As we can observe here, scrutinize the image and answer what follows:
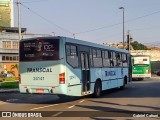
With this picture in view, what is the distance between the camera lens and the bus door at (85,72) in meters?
19.4


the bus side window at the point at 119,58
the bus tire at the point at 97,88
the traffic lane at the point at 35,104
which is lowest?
the traffic lane at the point at 35,104

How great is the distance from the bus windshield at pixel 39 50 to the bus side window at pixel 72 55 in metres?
0.66

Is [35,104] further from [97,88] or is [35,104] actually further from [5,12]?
[5,12]

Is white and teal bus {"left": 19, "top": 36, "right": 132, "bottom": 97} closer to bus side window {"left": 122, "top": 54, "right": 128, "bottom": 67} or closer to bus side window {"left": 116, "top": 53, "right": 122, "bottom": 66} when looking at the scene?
bus side window {"left": 116, "top": 53, "right": 122, "bottom": 66}

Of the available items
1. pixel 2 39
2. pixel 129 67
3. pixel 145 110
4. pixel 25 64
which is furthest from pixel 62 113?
pixel 2 39

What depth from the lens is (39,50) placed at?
58.4 ft

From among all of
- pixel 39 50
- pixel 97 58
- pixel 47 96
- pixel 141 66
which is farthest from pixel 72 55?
pixel 141 66

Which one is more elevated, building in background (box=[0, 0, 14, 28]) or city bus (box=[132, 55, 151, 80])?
building in background (box=[0, 0, 14, 28])

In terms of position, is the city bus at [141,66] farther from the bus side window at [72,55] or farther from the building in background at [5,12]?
the building in background at [5,12]

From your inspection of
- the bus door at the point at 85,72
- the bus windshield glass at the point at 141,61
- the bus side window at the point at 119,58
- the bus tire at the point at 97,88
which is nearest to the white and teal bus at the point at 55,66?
the bus door at the point at 85,72

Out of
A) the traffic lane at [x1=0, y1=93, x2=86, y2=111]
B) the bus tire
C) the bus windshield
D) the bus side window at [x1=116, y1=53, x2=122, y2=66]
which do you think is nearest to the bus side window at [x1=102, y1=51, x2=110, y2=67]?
the bus tire

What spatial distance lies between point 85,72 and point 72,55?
1.85 meters

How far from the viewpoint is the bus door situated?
19411mm

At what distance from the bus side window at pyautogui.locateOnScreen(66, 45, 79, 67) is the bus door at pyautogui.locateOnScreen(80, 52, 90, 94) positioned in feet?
2.55
